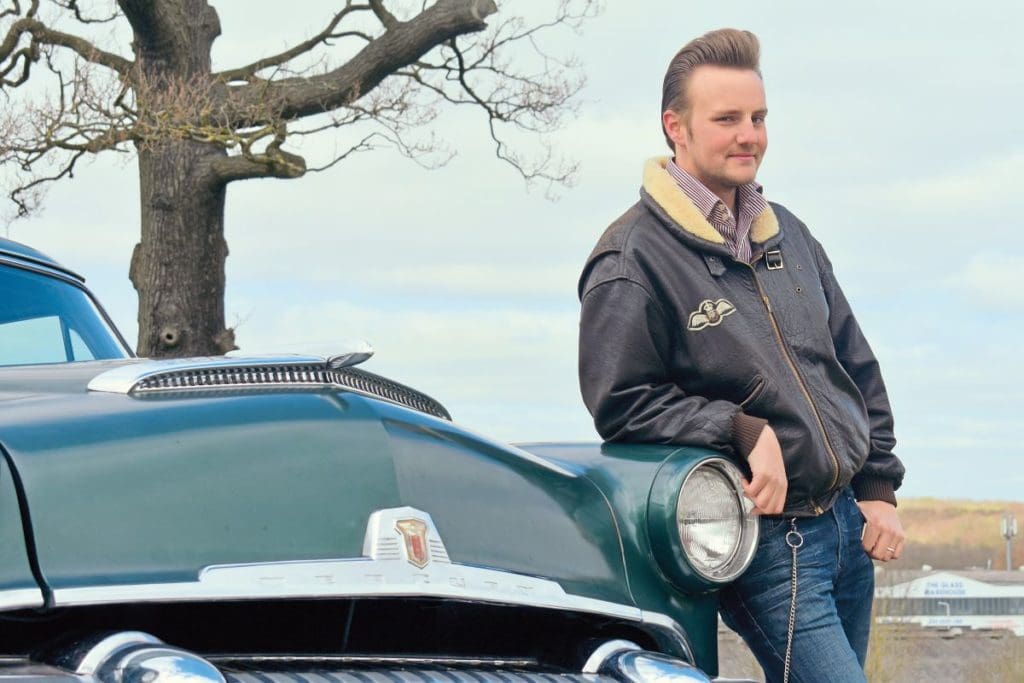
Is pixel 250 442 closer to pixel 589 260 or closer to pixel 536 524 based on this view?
pixel 536 524

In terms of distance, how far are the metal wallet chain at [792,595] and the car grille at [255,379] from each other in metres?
0.92

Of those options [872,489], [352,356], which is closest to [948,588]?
[872,489]

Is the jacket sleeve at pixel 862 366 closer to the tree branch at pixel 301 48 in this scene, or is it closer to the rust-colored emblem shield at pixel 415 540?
the rust-colored emblem shield at pixel 415 540

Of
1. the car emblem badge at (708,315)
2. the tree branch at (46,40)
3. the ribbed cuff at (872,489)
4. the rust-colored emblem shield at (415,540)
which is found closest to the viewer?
the rust-colored emblem shield at (415,540)

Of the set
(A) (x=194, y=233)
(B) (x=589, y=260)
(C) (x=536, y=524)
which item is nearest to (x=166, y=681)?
(C) (x=536, y=524)

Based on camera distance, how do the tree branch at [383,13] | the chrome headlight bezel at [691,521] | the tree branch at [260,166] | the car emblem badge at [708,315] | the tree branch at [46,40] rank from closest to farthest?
the chrome headlight bezel at [691,521] → the car emblem badge at [708,315] → the tree branch at [260,166] → the tree branch at [46,40] → the tree branch at [383,13]

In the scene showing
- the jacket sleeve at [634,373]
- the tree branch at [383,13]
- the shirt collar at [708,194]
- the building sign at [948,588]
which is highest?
the tree branch at [383,13]

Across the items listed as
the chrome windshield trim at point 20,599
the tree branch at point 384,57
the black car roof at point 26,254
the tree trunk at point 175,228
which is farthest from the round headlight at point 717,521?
the tree branch at point 384,57

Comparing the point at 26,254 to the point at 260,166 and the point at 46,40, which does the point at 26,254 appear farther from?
the point at 46,40

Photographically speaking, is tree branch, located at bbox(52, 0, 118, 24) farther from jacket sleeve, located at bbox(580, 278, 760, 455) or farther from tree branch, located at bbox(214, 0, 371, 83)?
jacket sleeve, located at bbox(580, 278, 760, 455)

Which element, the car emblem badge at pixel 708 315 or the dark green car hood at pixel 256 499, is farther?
the car emblem badge at pixel 708 315

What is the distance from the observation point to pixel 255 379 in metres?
2.71

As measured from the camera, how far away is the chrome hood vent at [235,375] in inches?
105

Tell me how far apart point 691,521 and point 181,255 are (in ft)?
37.0
